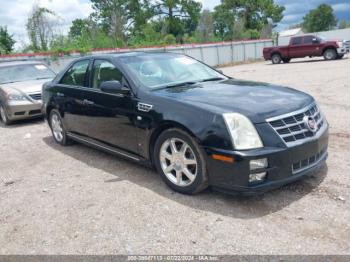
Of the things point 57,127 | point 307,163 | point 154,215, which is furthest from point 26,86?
point 307,163

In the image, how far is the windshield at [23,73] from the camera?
897 centimetres

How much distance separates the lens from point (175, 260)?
2785mm

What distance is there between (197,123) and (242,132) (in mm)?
457

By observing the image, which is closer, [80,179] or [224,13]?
[80,179]

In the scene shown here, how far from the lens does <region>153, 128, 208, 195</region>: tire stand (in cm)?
359

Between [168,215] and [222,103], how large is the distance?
4.08 feet

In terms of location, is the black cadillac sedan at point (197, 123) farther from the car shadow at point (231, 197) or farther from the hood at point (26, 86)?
the hood at point (26, 86)

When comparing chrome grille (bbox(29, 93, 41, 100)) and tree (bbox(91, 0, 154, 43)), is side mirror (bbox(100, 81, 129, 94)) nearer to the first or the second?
chrome grille (bbox(29, 93, 41, 100))

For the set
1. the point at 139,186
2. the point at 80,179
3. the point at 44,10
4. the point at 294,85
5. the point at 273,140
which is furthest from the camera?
the point at 44,10

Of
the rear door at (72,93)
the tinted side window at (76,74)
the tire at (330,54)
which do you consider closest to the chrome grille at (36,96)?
the rear door at (72,93)

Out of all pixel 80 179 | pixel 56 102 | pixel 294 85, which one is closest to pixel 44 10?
pixel 294 85

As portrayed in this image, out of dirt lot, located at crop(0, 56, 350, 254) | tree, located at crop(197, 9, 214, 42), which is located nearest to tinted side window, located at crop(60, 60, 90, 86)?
dirt lot, located at crop(0, 56, 350, 254)

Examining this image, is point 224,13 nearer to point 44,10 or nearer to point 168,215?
point 44,10

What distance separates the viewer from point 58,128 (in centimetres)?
630
